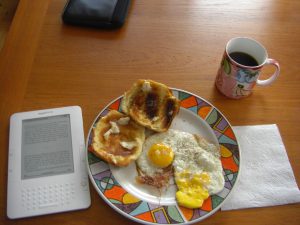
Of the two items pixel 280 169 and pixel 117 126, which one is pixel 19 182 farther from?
pixel 280 169

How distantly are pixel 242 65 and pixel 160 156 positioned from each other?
0.34m

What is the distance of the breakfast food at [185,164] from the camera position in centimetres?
73

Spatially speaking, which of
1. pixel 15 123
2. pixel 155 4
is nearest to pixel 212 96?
pixel 155 4

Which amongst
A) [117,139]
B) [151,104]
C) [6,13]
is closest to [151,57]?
[151,104]

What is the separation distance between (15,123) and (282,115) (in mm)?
801

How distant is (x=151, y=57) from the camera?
104 cm

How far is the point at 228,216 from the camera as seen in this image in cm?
74

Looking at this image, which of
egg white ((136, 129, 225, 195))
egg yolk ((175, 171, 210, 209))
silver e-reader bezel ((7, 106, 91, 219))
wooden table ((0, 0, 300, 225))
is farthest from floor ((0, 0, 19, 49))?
egg yolk ((175, 171, 210, 209))

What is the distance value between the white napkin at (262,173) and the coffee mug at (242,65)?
4.8 inches

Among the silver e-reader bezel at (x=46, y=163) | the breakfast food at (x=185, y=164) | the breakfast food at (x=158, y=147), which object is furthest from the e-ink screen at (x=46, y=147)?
the breakfast food at (x=185, y=164)

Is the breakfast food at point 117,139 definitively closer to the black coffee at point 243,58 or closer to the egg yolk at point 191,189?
the egg yolk at point 191,189

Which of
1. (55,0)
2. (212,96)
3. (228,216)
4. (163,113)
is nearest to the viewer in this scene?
(228,216)

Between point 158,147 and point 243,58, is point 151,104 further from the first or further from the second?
point 243,58

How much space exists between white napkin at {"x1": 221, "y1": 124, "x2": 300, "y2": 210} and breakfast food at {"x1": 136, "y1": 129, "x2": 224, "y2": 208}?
0.07 metres
